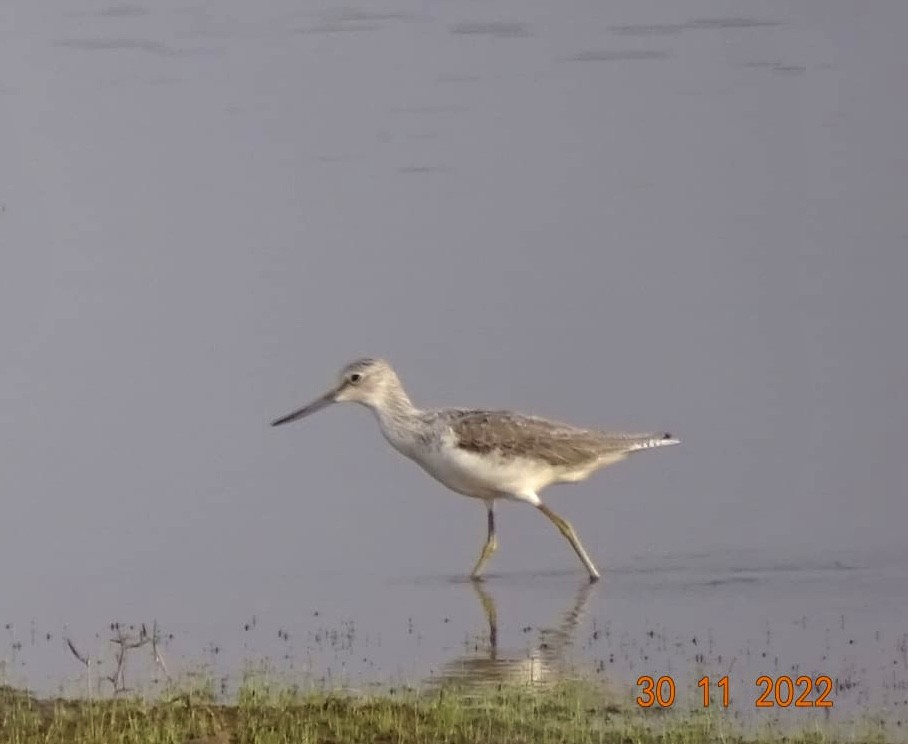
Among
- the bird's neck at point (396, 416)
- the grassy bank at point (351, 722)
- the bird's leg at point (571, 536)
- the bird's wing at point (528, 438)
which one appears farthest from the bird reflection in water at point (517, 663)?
the bird's neck at point (396, 416)

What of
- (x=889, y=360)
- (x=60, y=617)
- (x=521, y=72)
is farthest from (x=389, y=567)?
(x=521, y=72)

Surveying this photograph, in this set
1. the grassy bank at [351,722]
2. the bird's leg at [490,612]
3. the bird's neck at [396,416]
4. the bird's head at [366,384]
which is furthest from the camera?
the bird's head at [366,384]

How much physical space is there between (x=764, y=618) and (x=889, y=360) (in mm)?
4402

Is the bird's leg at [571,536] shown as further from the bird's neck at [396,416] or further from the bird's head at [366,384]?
the bird's head at [366,384]

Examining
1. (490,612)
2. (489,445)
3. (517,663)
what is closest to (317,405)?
(489,445)

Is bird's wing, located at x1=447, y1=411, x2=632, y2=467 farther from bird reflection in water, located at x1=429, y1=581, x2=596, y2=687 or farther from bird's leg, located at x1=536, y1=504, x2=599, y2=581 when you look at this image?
bird reflection in water, located at x1=429, y1=581, x2=596, y2=687

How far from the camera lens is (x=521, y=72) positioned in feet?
64.2

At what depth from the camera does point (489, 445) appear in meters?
11.2

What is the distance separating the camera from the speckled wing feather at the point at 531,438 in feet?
37.0

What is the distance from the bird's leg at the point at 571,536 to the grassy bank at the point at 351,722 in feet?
9.27

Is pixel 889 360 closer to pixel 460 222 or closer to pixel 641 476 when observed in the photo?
pixel 641 476

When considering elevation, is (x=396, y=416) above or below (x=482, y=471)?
above

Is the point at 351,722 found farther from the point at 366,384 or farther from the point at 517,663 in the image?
the point at 366,384

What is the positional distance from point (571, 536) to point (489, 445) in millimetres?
605
